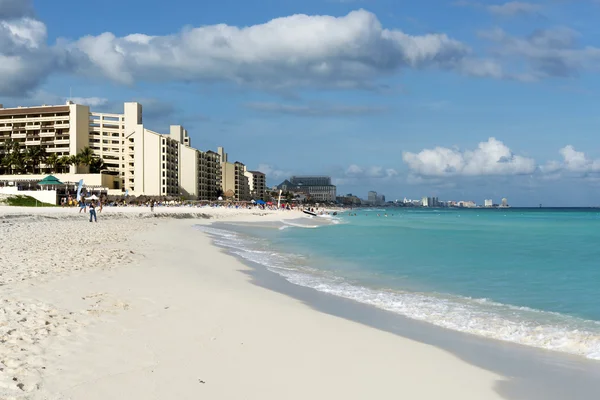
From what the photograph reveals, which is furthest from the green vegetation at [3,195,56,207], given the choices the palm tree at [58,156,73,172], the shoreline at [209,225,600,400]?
the shoreline at [209,225,600,400]

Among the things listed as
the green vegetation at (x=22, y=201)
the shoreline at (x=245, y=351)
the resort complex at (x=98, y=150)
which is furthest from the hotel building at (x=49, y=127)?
the shoreline at (x=245, y=351)

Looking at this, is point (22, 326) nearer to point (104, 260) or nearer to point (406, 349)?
point (406, 349)

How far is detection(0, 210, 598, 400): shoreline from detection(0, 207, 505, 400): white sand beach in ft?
0.06

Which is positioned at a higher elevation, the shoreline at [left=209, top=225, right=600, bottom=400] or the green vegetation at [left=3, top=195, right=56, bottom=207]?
the green vegetation at [left=3, top=195, right=56, bottom=207]

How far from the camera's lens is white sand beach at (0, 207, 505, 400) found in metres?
4.71

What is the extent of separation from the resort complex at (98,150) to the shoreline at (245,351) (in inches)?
3766

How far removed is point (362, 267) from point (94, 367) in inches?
518

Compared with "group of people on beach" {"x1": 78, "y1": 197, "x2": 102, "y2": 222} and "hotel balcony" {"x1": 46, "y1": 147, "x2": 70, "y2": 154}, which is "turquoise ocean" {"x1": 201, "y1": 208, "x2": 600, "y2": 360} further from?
"hotel balcony" {"x1": 46, "y1": 147, "x2": 70, "y2": 154}

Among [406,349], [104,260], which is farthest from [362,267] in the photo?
[406,349]

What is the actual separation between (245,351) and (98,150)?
117527 millimetres

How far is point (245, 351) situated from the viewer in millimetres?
6020

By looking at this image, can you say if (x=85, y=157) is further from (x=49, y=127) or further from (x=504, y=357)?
(x=504, y=357)

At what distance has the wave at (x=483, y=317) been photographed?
778 cm

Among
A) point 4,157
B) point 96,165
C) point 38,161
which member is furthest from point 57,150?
point 96,165
